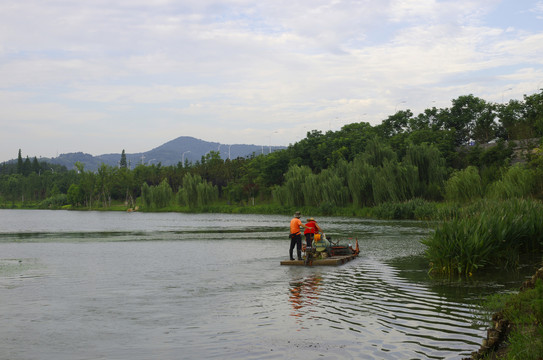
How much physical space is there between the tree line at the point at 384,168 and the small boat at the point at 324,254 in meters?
28.0

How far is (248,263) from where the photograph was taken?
26.3m

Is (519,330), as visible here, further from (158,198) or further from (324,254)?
(158,198)

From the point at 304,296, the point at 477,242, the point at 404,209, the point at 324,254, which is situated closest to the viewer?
the point at 304,296

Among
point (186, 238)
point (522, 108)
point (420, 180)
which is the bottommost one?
point (186, 238)

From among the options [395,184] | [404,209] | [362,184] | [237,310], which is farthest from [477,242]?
[362,184]

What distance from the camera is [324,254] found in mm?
25312

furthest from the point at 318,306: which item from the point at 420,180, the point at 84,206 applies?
the point at 84,206

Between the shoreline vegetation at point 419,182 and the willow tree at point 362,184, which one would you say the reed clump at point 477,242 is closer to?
the shoreline vegetation at point 419,182

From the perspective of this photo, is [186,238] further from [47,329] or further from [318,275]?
[47,329]

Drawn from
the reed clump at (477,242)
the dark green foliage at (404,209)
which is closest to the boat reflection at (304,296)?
the reed clump at (477,242)

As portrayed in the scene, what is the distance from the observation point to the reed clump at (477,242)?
1942cm

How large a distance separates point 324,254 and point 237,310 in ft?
35.8

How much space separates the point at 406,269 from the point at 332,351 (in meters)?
12.2

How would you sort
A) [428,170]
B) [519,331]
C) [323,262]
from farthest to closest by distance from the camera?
[428,170]
[323,262]
[519,331]
